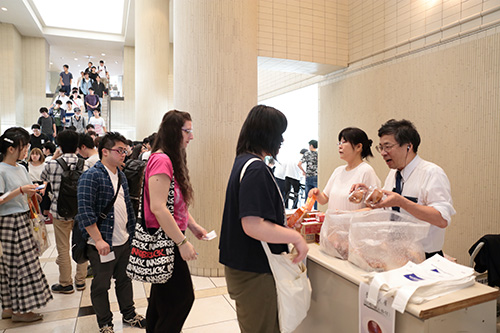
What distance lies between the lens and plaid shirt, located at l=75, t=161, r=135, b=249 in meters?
2.29

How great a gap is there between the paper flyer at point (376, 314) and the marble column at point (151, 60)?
840cm

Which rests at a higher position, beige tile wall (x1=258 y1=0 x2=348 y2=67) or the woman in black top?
beige tile wall (x1=258 y1=0 x2=348 y2=67)

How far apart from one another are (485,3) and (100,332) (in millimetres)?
4713

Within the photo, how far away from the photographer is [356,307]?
1534 mm

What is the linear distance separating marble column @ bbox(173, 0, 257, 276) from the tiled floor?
1.94ft

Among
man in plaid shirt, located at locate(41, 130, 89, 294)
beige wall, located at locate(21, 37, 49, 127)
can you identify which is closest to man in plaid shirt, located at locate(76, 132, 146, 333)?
man in plaid shirt, located at locate(41, 130, 89, 294)

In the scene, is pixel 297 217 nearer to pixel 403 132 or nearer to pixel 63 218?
pixel 403 132

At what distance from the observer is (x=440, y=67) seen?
3.78 m

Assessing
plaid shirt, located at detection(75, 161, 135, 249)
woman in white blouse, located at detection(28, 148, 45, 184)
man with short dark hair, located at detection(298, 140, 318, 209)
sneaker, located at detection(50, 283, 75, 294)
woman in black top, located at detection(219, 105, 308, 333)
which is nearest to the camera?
woman in black top, located at detection(219, 105, 308, 333)

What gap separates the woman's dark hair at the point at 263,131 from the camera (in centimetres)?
154

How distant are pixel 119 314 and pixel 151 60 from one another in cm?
758

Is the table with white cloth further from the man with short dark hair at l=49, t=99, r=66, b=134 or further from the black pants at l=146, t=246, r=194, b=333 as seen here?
the man with short dark hair at l=49, t=99, r=66, b=134

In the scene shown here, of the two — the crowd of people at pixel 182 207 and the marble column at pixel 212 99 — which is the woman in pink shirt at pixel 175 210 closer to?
the crowd of people at pixel 182 207

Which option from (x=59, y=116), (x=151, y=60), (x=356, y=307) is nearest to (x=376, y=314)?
(x=356, y=307)
